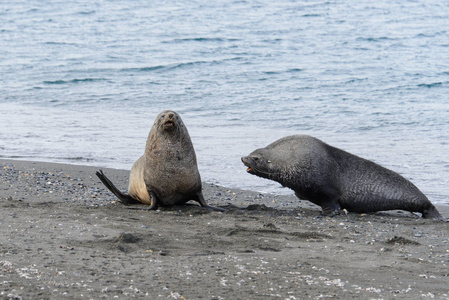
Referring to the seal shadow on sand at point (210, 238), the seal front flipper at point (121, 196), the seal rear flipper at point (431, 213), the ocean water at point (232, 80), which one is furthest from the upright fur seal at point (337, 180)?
the seal front flipper at point (121, 196)

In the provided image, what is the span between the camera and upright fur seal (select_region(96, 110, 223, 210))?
6.91 meters

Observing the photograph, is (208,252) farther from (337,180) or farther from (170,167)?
(337,180)

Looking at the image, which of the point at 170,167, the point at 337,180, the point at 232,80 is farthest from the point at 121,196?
the point at 232,80

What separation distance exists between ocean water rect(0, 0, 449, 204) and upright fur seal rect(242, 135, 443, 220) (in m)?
0.87

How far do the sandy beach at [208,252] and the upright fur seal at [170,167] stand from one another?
187 millimetres

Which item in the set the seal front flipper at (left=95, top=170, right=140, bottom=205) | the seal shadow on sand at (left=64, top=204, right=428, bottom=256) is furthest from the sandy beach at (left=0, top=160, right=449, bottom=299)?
the seal front flipper at (left=95, top=170, right=140, bottom=205)

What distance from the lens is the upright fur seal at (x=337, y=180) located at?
749cm

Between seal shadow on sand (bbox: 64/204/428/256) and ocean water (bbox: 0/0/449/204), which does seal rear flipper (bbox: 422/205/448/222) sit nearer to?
ocean water (bbox: 0/0/449/204)

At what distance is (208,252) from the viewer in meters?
4.86

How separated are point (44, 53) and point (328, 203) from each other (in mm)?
19038

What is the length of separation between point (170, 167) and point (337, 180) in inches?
73.6

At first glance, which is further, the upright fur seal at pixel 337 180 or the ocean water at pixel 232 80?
the ocean water at pixel 232 80

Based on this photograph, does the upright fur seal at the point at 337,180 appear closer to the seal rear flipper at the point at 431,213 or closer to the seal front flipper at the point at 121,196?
the seal rear flipper at the point at 431,213

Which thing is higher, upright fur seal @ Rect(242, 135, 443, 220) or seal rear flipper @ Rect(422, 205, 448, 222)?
upright fur seal @ Rect(242, 135, 443, 220)
